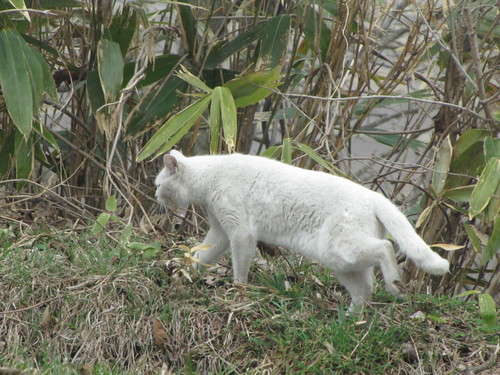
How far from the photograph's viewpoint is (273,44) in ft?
17.5

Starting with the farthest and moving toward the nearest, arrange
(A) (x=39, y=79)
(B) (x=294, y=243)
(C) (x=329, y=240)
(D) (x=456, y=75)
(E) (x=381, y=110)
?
1. (E) (x=381, y=110)
2. (D) (x=456, y=75)
3. (A) (x=39, y=79)
4. (B) (x=294, y=243)
5. (C) (x=329, y=240)

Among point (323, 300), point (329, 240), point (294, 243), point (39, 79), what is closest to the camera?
point (329, 240)

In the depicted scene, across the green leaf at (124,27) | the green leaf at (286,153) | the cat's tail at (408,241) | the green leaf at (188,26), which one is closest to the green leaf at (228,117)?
the green leaf at (286,153)

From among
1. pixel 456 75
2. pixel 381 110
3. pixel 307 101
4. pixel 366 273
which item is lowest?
pixel 381 110

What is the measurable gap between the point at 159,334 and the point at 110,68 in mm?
2070

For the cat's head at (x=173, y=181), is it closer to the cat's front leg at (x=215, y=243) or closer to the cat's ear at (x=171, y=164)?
the cat's ear at (x=171, y=164)

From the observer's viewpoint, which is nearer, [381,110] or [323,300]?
[323,300]

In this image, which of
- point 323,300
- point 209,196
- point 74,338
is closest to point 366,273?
point 323,300

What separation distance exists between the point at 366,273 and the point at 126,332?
125cm

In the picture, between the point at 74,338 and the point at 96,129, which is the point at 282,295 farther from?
the point at 96,129

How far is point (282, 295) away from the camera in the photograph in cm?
407

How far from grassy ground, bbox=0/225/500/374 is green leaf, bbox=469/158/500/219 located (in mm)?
536

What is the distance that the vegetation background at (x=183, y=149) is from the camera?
12.8ft

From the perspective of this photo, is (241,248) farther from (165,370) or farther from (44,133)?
(44,133)
